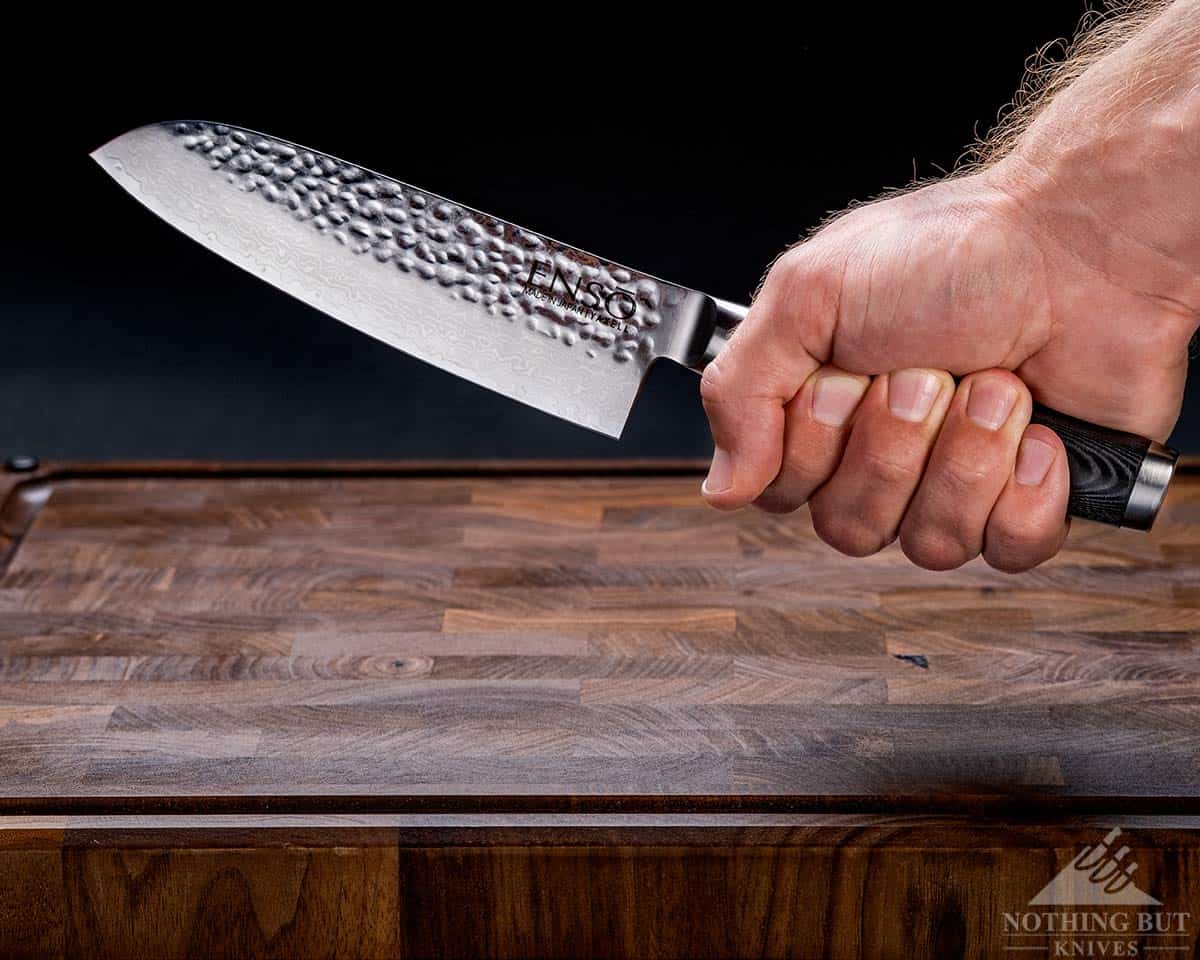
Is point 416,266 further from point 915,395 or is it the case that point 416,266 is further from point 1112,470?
point 1112,470

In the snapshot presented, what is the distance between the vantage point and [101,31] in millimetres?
1718

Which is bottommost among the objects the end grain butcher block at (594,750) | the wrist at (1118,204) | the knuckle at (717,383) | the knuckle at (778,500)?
the end grain butcher block at (594,750)

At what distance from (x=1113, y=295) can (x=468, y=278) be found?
423mm

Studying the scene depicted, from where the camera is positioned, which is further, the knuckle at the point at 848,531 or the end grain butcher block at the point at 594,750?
the knuckle at the point at 848,531

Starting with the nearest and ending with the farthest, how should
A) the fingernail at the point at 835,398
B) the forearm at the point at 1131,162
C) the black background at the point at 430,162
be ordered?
1. the forearm at the point at 1131,162
2. the fingernail at the point at 835,398
3. the black background at the point at 430,162

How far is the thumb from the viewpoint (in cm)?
93

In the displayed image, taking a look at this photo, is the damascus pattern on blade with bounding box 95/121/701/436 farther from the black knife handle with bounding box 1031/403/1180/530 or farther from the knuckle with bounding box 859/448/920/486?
the black knife handle with bounding box 1031/403/1180/530

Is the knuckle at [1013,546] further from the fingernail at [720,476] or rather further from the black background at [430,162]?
the black background at [430,162]

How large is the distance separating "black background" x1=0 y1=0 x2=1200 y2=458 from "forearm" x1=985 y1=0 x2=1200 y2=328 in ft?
2.54

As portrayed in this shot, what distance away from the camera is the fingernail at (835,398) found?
95cm

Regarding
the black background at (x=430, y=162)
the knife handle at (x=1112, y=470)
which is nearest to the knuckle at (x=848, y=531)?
the knife handle at (x=1112, y=470)

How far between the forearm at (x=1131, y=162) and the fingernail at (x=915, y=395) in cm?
12

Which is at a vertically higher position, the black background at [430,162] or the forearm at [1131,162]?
the forearm at [1131,162]

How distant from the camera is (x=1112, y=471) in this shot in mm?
903
